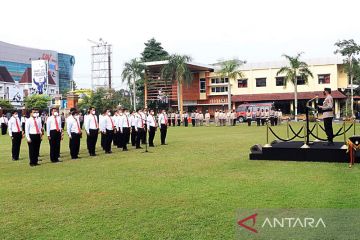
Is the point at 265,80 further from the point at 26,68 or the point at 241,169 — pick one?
the point at 26,68

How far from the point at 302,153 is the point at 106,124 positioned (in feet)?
23.7

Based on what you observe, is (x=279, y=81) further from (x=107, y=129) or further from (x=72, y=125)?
(x=72, y=125)

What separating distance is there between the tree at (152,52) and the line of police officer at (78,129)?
4417 cm

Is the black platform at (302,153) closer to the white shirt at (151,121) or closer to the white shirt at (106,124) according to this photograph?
the white shirt at (106,124)

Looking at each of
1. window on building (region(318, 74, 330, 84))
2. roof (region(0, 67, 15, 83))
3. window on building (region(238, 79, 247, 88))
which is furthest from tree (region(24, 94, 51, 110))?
window on building (region(318, 74, 330, 84))

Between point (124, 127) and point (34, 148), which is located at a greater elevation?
point (124, 127)

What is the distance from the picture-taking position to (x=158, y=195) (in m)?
7.34

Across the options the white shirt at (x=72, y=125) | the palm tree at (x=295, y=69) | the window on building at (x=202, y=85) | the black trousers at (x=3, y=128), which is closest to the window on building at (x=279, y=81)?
the palm tree at (x=295, y=69)

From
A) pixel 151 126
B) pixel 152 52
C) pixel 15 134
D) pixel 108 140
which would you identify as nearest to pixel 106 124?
pixel 108 140

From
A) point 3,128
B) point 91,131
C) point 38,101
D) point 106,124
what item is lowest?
point 3,128

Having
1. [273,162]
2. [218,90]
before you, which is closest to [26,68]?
[218,90]

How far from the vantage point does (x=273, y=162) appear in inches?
431

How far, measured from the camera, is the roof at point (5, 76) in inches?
3430

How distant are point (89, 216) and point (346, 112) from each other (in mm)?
36358
